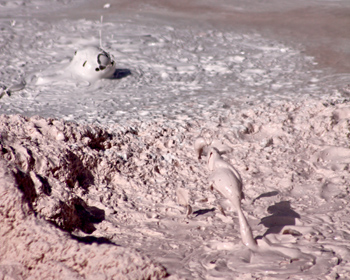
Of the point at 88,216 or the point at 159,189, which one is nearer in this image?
the point at 88,216

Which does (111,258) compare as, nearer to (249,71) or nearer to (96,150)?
(96,150)

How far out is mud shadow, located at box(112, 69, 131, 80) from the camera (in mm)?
3690

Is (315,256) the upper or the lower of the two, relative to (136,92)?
lower

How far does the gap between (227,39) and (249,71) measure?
0.96m

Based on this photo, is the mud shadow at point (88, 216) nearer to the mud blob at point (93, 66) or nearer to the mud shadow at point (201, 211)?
the mud shadow at point (201, 211)

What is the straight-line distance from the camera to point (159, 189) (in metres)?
2.33

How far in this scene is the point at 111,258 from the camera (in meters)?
1.39

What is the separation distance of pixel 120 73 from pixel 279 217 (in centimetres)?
222

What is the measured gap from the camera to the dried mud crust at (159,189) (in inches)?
59.1

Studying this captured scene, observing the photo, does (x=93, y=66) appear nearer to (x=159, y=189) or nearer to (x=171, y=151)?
(x=171, y=151)

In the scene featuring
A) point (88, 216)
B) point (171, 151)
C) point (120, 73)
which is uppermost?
point (120, 73)

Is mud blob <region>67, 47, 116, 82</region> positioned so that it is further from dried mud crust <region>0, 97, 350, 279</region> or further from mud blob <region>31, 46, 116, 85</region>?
dried mud crust <region>0, 97, 350, 279</region>

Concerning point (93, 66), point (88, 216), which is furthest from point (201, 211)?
point (93, 66)

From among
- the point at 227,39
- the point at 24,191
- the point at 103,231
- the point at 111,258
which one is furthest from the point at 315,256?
the point at 227,39
